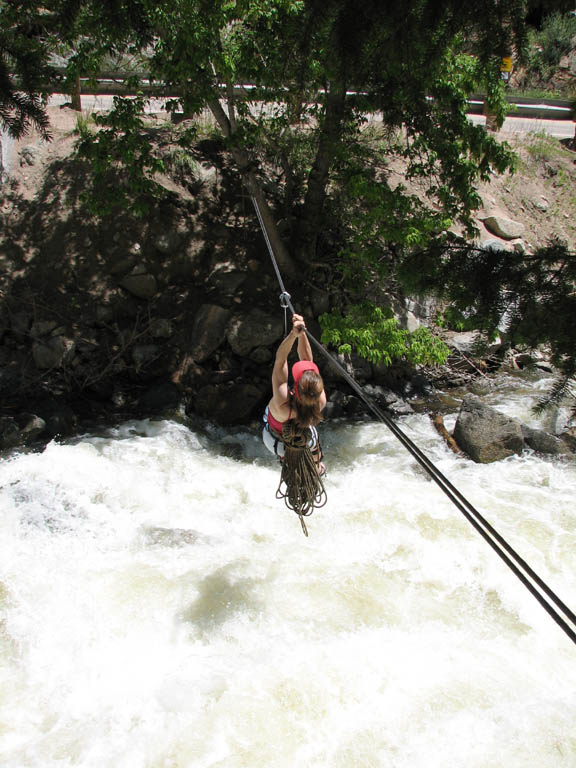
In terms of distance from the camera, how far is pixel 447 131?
→ 688cm

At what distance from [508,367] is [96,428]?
6.00 m

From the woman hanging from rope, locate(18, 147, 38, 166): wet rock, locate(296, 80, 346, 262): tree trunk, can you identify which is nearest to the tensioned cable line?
the woman hanging from rope

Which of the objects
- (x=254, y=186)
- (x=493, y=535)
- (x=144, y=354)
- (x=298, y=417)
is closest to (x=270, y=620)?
(x=298, y=417)

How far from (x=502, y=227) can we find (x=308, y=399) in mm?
7853

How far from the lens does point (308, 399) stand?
3641 mm

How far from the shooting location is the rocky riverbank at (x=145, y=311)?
719 centimetres

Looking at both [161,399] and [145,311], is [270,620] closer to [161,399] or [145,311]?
[161,399]

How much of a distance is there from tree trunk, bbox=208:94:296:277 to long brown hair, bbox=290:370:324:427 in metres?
4.38

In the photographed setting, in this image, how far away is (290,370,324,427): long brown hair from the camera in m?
3.59

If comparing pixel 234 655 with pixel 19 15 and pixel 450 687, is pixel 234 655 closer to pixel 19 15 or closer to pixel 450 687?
pixel 450 687

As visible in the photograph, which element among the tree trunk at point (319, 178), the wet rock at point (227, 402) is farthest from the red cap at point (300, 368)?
the tree trunk at point (319, 178)

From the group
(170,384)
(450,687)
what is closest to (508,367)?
(170,384)

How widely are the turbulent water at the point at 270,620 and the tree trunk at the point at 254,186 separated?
330 cm

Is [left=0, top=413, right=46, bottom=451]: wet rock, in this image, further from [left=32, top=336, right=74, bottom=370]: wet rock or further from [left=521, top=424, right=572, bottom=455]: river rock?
[left=521, top=424, right=572, bottom=455]: river rock
